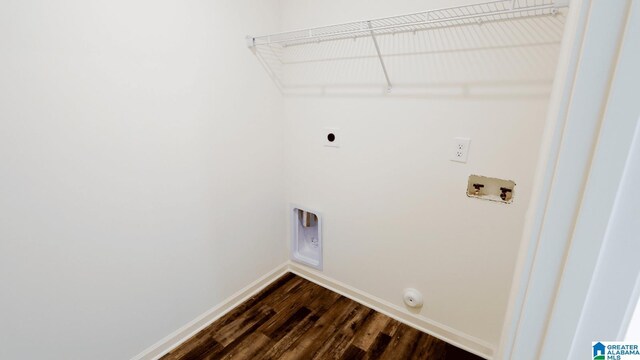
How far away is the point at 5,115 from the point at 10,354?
0.92 metres

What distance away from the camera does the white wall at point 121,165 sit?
1.06m

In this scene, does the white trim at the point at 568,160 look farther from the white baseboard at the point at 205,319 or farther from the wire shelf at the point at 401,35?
the white baseboard at the point at 205,319

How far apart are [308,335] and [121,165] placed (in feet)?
4.61

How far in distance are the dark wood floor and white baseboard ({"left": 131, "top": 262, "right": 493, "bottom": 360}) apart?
35mm

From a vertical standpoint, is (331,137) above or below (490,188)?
above

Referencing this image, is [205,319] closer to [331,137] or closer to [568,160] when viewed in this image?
[331,137]

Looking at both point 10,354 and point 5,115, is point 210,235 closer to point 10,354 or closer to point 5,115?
point 10,354

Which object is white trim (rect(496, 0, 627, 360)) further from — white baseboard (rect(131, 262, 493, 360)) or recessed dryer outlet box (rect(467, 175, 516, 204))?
white baseboard (rect(131, 262, 493, 360))

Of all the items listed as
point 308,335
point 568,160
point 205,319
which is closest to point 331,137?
point 308,335

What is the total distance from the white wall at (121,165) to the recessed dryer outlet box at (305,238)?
0.48m

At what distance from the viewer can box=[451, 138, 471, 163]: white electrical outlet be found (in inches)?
56.5

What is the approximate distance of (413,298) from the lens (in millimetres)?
1771

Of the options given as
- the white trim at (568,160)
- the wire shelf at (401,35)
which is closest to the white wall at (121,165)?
the wire shelf at (401,35)

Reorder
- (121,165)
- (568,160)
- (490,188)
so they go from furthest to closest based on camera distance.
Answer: (490,188) < (121,165) < (568,160)
